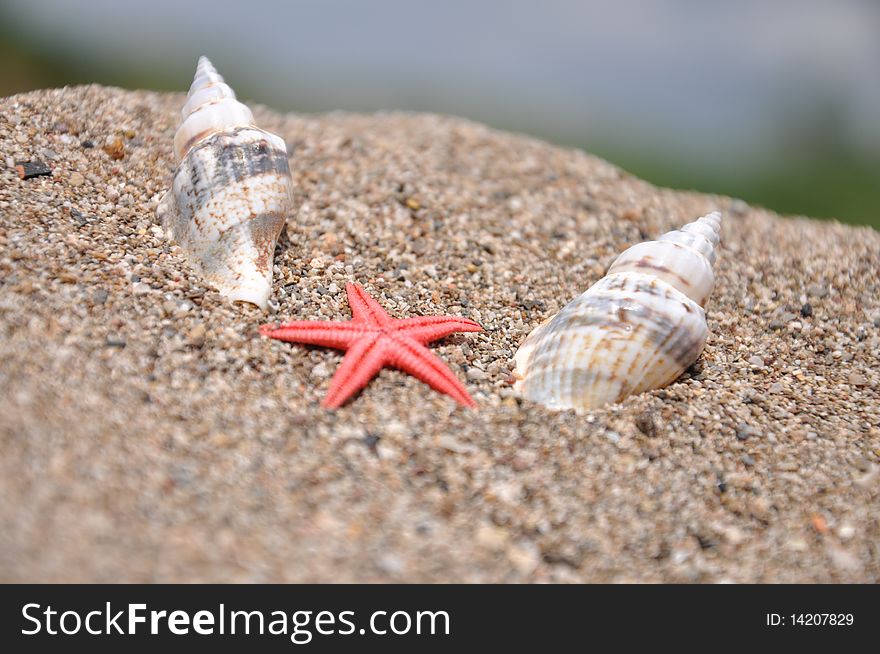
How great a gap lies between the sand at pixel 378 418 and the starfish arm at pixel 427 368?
5 cm

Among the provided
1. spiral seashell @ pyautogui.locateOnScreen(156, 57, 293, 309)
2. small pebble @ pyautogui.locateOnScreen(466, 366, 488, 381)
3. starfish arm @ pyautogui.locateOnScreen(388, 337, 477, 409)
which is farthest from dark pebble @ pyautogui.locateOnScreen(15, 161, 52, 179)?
small pebble @ pyautogui.locateOnScreen(466, 366, 488, 381)

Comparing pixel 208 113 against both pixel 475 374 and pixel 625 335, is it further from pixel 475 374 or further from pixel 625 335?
pixel 625 335

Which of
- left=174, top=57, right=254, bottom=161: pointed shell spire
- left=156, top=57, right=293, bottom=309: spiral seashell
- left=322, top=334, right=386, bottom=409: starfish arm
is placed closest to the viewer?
left=322, top=334, right=386, bottom=409: starfish arm

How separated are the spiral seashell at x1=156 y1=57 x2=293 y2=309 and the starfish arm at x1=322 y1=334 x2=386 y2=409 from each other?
62cm

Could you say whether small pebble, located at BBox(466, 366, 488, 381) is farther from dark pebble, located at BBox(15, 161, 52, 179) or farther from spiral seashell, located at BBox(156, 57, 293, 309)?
dark pebble, located at BBox(15, 161, 52, 179)

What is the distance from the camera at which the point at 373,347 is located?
302cm

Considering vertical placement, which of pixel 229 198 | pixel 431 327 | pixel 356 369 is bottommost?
pixel 356 369

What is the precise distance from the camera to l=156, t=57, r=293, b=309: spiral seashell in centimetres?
339

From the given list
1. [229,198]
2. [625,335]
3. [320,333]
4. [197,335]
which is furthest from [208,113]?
[625,335]

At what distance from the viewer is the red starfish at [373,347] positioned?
2932 millimetres

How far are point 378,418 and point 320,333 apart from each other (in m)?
0.48

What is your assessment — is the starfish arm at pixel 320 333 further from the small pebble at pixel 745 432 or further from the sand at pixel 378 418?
the small pebble at pixel 745 432

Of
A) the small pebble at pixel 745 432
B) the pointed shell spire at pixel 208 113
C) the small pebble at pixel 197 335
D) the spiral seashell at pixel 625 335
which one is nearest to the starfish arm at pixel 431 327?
the spiral seashell at pixel 625 335

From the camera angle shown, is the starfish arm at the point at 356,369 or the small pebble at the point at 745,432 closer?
the starfish arm at the point at 356,369
